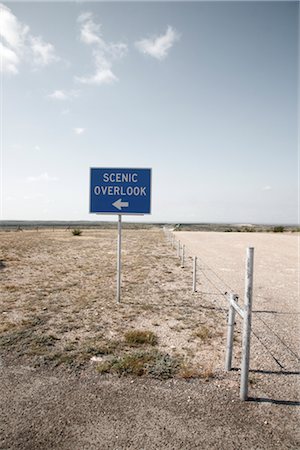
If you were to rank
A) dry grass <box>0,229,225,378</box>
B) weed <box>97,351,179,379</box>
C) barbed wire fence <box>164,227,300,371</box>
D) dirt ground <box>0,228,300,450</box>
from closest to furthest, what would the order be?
dirt ground <box>0,228,300,450</box>
weed <box>97,351,179,379</box>
dry grass <box>0,229,225,378</box>
barbed wire fence <box>164,227,300,371</box>

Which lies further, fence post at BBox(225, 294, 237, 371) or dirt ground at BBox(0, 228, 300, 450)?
fence post at BBox(225, 294, 237, 371)

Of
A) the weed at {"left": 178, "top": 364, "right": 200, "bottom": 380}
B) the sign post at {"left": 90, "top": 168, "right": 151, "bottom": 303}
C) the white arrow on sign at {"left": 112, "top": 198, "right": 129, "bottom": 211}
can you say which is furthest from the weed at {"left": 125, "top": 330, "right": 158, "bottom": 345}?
the white arrow on sign at {"left": 112, "top": 198, "right": 129, "bottom": 211}

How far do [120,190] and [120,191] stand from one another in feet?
0.10

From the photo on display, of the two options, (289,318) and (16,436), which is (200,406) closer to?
(16,436)

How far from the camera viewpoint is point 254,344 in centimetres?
650

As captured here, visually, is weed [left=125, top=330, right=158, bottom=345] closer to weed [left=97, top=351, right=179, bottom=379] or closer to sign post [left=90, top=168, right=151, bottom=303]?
weed [left=97, top=351, right=179, bottom=379]

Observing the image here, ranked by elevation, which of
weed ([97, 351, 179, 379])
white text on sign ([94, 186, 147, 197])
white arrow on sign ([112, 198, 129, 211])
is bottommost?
weed ([97, 351, 179, 379])

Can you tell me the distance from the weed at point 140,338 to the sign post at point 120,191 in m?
3.78

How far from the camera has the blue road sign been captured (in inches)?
367

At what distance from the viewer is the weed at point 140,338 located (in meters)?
6.48

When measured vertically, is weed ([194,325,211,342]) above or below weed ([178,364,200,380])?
below

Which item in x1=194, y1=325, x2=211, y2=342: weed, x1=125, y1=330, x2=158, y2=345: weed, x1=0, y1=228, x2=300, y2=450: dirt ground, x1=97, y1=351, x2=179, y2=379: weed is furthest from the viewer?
x1=194, y1=325, x2=211, y2=342: weed

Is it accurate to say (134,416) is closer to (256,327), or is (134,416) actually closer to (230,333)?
(230,333)

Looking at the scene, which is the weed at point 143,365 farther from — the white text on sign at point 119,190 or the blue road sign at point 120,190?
the white text on sign at point 119,190
